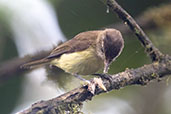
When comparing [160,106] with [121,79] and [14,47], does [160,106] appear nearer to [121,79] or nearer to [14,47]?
[121,79]

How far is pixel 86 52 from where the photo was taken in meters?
1.70

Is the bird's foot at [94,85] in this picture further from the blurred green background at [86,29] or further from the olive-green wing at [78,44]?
the olive-green wing at [78,44]

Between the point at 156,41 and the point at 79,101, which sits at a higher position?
the point at 156,41

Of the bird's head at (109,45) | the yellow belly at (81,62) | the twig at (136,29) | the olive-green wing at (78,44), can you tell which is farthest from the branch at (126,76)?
the olive-green wing at (78,44)

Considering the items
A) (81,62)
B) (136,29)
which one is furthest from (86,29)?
(81,62)

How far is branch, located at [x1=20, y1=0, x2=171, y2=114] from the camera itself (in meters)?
1.11

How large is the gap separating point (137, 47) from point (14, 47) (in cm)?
53

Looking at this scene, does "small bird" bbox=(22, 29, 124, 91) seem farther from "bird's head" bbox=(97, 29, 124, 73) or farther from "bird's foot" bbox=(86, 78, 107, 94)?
"bird's foot" bbox=(86, 78, 107, 94)

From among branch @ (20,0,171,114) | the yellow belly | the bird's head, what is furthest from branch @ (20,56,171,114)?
the yellow belly

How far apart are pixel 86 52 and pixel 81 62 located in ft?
0.25

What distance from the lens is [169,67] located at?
134 centimetres

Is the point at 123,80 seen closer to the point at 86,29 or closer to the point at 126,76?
the point at 126,76

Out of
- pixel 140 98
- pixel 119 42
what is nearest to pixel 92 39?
pixel 119 42

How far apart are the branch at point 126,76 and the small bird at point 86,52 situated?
0.20 m
